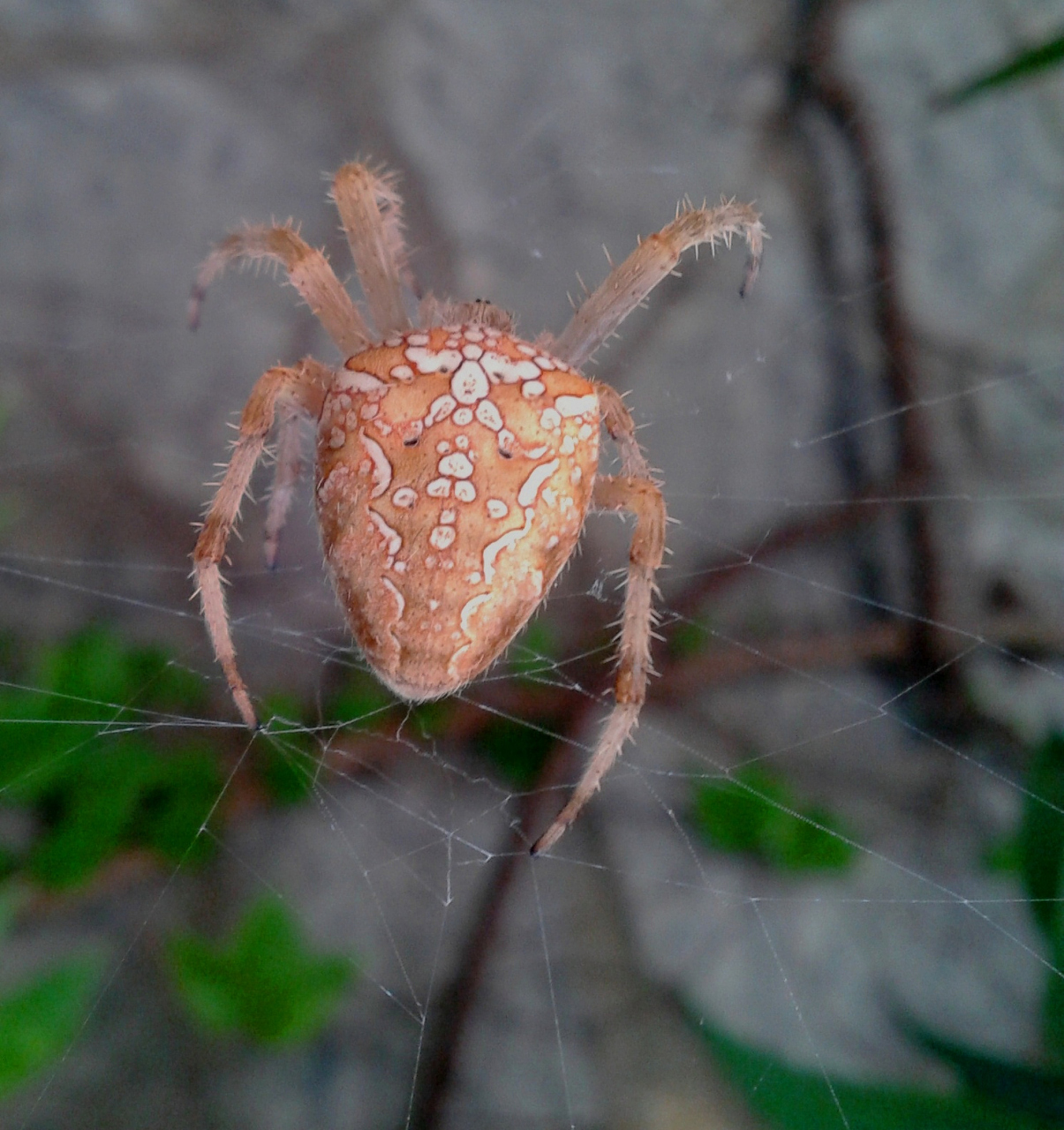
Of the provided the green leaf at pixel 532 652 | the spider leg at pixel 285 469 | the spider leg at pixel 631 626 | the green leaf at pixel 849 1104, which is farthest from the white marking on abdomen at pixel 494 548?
the green leaf at pixel 849 1104

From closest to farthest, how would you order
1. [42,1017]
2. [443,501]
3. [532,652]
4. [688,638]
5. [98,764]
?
[443,501]
[42,1017]
[98,764]
[532,652]
[688,638]

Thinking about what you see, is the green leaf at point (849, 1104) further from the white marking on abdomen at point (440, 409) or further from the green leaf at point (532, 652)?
the white marking on abdomen at point (440, 409)

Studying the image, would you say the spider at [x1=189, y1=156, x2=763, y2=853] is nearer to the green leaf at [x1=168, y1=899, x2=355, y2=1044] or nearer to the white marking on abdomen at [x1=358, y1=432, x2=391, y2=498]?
the white marking on abdomen at [x1=358, y1=432, x2=391, y2=498]

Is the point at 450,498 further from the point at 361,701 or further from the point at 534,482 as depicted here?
the point at 361,701

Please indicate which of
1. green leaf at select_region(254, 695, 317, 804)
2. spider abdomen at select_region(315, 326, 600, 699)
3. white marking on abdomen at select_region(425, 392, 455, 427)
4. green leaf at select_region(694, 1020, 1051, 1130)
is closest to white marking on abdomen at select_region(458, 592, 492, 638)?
spider abdomen at select_region(315, 326, 600, 699)

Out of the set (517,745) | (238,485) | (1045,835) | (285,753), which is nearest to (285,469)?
(238,485)

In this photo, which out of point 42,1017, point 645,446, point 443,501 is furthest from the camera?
point 645,446

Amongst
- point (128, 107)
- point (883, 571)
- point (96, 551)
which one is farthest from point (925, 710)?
point (128, 107)

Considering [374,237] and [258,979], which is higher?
[374,237]
